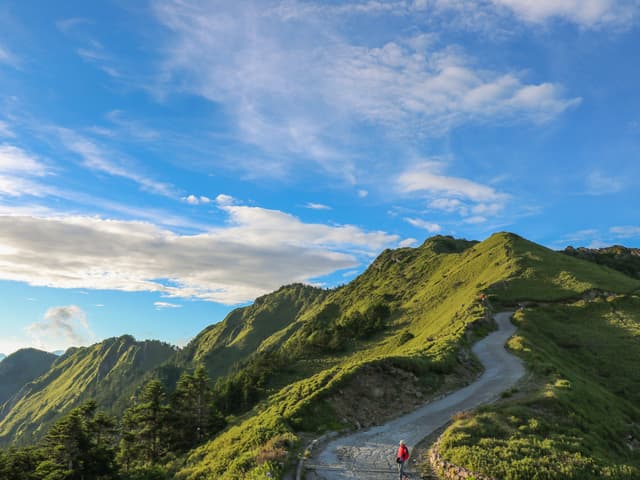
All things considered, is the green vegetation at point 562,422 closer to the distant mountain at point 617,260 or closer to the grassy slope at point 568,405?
the grassy slope at point 568,405

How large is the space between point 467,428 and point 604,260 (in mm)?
144707

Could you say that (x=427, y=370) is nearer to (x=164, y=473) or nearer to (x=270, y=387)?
(x=164, y=473)

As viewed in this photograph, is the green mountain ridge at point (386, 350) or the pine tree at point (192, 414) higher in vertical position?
the green mountain ridge at point (386, 350)

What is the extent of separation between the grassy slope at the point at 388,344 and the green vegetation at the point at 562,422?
8.07 metres

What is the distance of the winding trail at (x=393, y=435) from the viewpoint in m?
16.8

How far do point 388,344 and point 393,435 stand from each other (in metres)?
49.0

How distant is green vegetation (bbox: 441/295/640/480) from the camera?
599 inches

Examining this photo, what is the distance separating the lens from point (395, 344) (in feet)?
221

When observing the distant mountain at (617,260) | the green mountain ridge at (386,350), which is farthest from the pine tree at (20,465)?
the distant mountain at (617,260)

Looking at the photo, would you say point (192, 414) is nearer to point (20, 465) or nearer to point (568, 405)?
point (20, 465)

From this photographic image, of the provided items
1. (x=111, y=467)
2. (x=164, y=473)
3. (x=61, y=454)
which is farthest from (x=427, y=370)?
(x=61, y=454)

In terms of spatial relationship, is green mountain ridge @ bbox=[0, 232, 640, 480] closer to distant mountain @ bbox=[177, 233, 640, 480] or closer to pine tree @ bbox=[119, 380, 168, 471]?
distant mountain @ bbox=[177, 233, 640, 480]

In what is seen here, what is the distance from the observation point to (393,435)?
21500 mm

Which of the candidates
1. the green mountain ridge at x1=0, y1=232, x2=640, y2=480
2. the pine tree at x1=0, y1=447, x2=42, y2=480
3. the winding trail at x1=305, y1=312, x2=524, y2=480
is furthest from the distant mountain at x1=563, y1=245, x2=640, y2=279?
the pine tree at x1=0, y1=447, x2=42, y2=480
